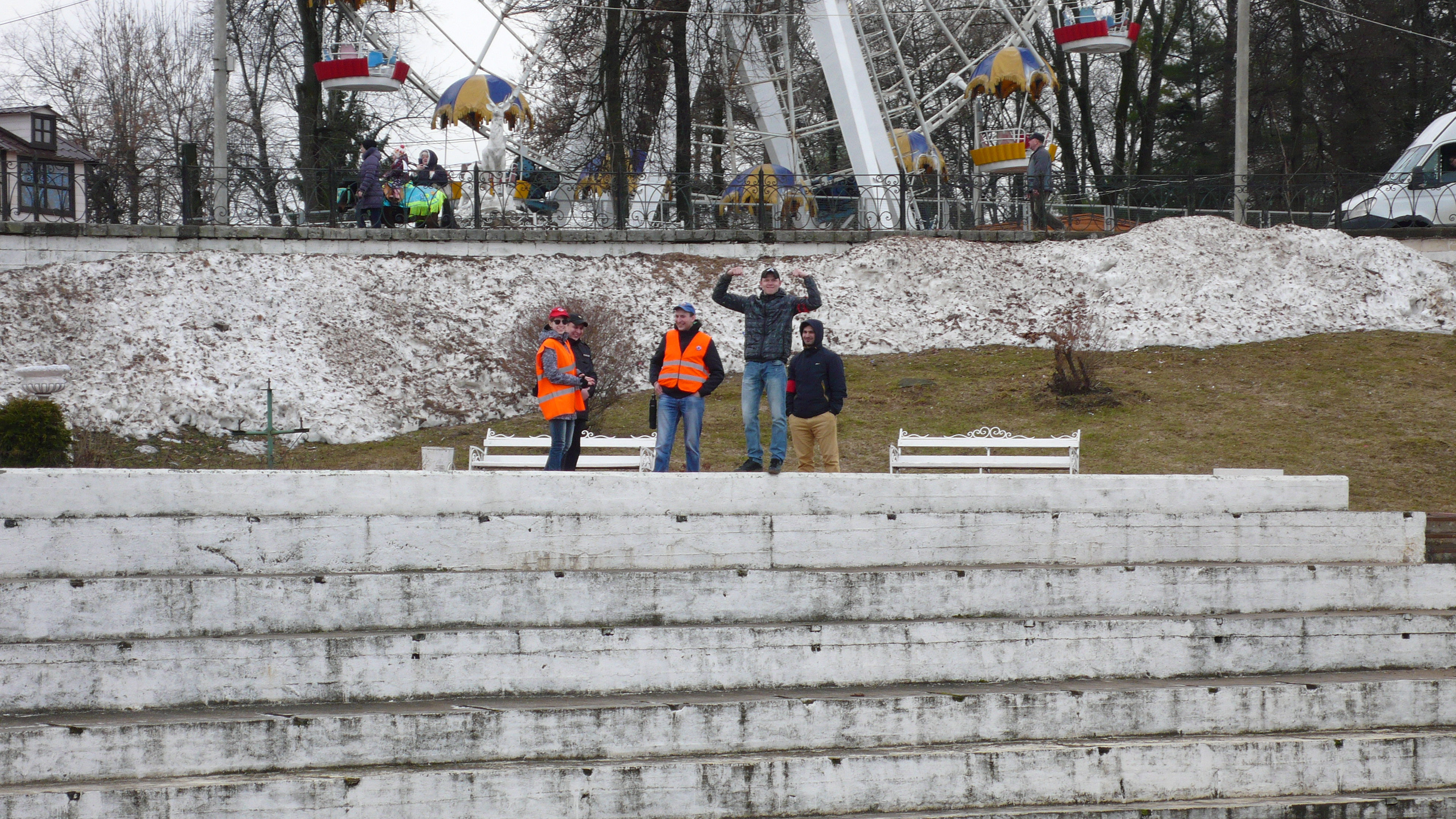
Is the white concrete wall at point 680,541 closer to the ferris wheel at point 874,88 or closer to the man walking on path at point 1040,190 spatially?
the ferris wheel at point 874,88

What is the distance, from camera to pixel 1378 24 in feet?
101

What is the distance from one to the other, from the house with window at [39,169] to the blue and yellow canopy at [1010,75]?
15911 millimetres

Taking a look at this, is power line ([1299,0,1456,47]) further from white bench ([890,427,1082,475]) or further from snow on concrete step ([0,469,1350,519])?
snow on concrete step ([0,469,1350,519])

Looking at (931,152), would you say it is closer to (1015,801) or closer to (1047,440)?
(1047,440)

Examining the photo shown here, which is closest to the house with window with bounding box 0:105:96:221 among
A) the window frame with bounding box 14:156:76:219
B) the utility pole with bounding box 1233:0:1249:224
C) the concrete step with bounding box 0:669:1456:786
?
the window frame with bounding box 14:156:76:219

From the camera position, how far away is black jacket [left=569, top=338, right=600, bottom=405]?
10250mm

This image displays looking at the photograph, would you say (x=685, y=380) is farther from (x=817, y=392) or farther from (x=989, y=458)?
(x=989, y=458)

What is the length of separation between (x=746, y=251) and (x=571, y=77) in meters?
6.48

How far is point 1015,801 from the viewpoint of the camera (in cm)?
719

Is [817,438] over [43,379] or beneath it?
beneath

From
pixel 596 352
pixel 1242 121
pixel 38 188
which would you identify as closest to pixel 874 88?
pixel 1242 121

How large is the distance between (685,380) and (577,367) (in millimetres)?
850

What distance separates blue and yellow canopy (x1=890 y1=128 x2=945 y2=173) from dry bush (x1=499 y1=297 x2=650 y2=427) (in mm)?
11897

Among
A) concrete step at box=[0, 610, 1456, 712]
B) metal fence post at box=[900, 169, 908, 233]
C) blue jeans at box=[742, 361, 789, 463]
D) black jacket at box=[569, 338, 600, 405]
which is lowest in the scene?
concrete step at box=[0, 610, 1456, 712]
